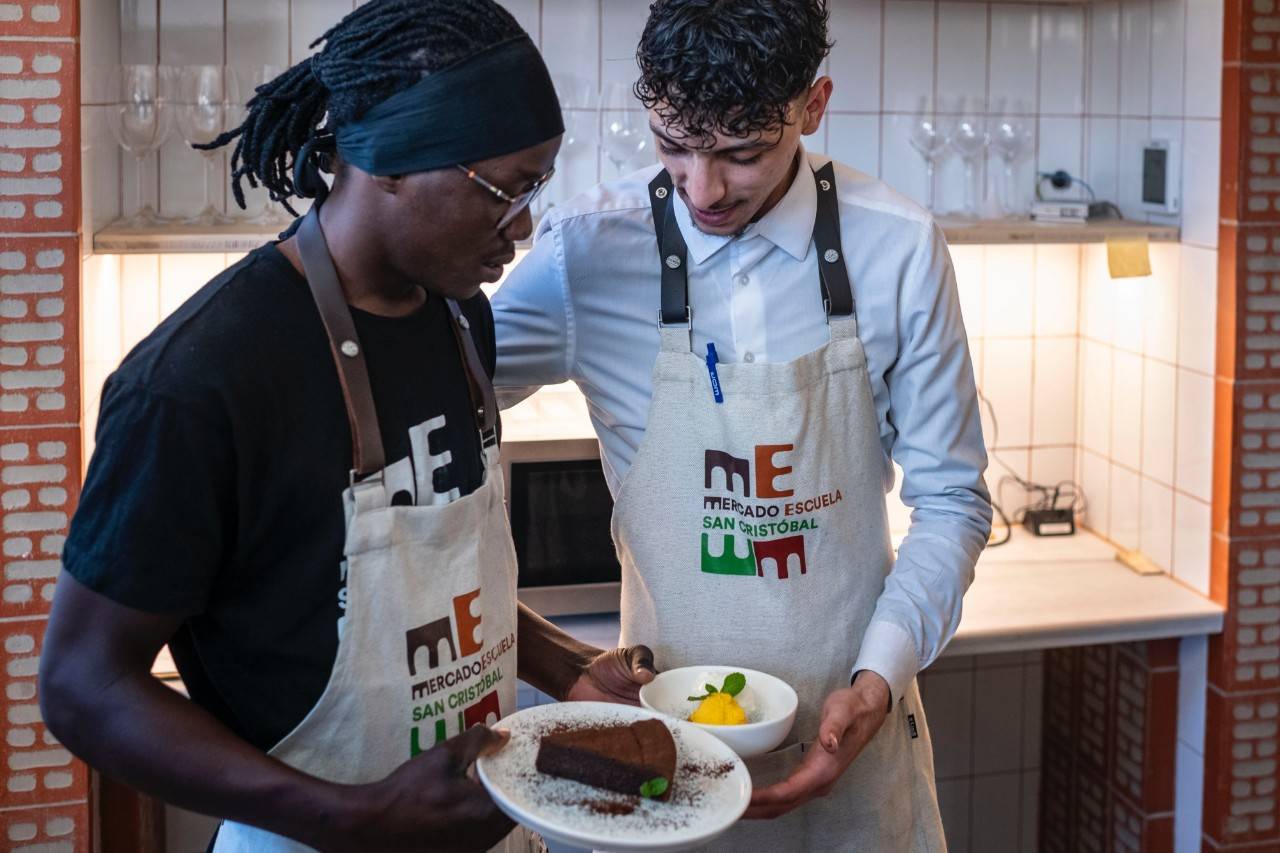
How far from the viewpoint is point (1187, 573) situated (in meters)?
2.62

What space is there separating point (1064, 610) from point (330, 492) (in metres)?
1.75

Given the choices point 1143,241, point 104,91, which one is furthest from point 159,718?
point 1143,241

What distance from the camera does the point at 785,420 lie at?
1.55m

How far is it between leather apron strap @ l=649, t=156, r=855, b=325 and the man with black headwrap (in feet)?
1.29

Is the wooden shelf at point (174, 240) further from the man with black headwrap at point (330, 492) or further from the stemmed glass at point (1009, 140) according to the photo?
the stemmed glass at point (1009, 140)

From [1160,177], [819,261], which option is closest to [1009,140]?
[1160,177]

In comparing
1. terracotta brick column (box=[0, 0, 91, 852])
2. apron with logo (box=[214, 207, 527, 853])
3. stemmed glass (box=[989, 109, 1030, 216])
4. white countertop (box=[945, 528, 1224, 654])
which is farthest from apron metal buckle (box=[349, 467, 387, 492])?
stemmed glass (box=[989, 109, 1030, 216])

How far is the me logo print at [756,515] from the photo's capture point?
5.08 feet

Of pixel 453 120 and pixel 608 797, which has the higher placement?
pixel 453 120

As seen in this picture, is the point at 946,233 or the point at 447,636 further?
the point at 946,233

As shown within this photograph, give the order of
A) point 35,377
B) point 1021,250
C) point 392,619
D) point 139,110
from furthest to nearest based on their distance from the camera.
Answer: point 1021,250, point 139,110, point 35,377, point 392,619

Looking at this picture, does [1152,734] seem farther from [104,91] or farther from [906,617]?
[104,91]

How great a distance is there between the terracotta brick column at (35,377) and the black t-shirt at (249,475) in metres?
1.16

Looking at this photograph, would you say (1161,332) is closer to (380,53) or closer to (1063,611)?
(1063,611)
